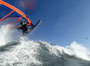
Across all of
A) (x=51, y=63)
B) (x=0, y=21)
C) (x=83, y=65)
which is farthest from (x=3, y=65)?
(x=0, y=21)

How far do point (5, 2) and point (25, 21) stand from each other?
3.35 m

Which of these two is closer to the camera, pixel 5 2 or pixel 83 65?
pixel 83 65

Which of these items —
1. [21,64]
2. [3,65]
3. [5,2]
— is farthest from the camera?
[5,2]

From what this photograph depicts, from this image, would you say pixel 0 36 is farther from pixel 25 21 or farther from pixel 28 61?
pixel 28 61

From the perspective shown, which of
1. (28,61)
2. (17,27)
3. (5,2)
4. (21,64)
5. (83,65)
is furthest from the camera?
(17,27)

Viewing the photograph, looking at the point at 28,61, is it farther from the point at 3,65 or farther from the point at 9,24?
the point at 9,24

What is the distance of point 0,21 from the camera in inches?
658

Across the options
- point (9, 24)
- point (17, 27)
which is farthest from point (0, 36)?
point (17, 27)

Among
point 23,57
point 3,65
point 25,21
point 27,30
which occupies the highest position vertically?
point 25,21

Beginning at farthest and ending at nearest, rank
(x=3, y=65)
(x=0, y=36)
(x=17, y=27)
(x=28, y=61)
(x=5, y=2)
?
(x=0, y=36) < (x=17, y=27) < (x=5, y=2) < (x=28, y=61) < (x=3, y=65)

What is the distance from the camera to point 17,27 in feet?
58.2

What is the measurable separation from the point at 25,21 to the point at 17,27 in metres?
1.26

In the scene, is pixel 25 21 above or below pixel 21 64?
above

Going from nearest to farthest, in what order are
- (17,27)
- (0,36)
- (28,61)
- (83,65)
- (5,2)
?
(28,61) < (83,65) < (5,2) < (17,27) < (0,36)
